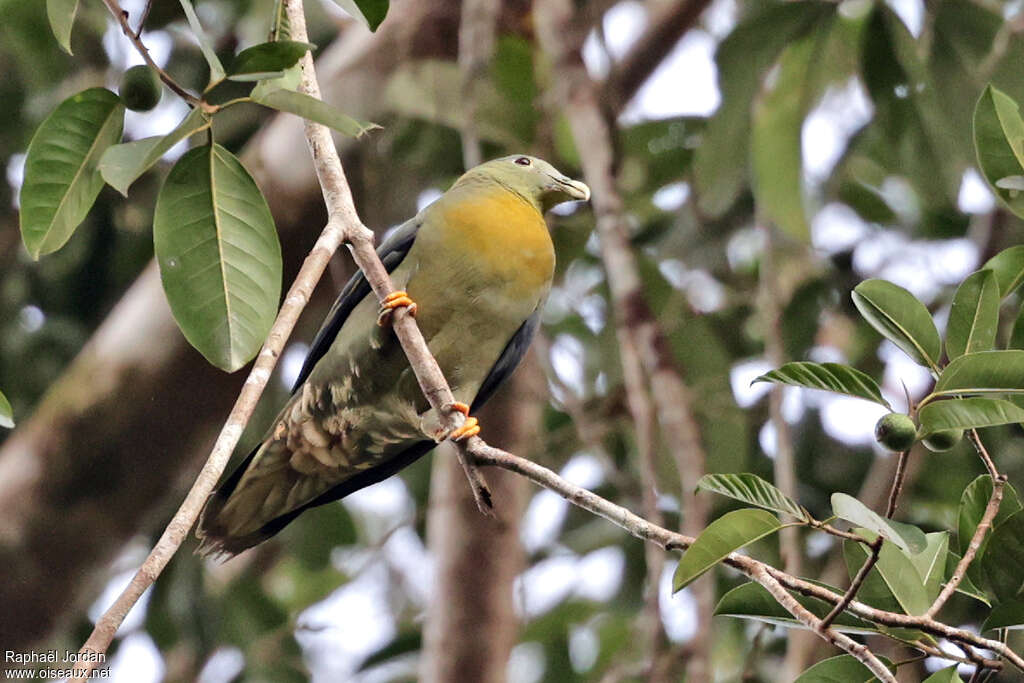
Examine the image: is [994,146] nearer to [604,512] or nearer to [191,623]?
[604,512]

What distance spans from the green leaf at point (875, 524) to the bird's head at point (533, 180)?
1.81 metres

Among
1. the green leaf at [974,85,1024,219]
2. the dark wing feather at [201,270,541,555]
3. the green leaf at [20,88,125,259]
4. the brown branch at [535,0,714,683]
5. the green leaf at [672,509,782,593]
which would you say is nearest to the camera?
the green leaf at [672,509,782,593]

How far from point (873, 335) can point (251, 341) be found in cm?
311

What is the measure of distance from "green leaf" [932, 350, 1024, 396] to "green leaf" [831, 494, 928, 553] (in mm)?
250

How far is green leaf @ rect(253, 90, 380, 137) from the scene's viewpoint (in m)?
1.96

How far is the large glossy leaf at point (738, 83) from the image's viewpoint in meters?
4.06

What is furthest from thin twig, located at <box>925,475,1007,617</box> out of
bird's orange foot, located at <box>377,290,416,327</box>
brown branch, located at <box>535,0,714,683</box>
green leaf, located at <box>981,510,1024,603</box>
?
bird's orange foot, located at <box>377,290,416,327</box>

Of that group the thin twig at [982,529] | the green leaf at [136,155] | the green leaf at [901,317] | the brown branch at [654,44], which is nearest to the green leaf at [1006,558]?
the thin twig at [982,529]

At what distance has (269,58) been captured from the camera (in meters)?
2.04

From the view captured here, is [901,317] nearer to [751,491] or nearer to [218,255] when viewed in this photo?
[751,491]

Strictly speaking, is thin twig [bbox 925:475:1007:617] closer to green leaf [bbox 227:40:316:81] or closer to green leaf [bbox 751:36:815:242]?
green leaf [bbox 227:40:316:81]

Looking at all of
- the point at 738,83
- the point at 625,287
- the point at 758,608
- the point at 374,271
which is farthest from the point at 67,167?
the point at 738,83

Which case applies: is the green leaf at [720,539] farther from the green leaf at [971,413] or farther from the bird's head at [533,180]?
the bird's head at [533,180]

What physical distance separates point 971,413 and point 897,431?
0.47ft
